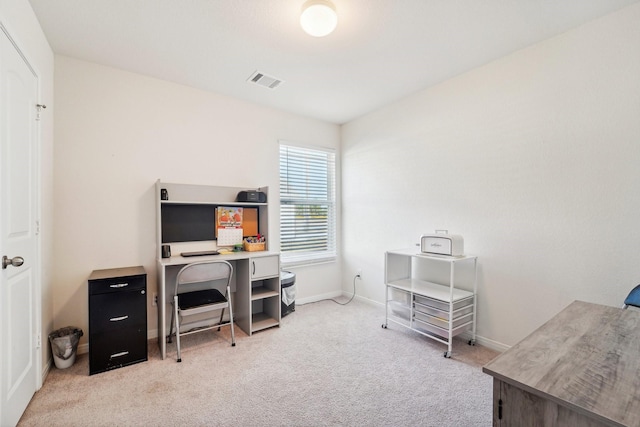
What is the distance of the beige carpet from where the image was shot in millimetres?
1721

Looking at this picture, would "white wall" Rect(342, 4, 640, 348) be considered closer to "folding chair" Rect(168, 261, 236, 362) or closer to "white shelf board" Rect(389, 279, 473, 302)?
"white shelf board" Rect(389, 279, 473, 302)

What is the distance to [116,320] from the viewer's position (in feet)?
7.35

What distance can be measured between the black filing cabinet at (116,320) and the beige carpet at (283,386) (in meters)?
0.11

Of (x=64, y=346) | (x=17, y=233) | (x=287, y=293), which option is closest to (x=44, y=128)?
(x=17, y=233)

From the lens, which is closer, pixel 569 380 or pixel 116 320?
pixel 569 380

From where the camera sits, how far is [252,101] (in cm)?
345

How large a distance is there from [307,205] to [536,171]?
2.65m

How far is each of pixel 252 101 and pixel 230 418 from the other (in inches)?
126

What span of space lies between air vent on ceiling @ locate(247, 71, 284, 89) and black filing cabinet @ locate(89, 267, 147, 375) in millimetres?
2156

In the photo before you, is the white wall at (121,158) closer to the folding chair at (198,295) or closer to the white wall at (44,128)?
the white wall at (44,128)

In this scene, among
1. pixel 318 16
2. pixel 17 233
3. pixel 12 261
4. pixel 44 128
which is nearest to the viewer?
pixel 12 261

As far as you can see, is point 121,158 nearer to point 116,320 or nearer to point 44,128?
point 44,128

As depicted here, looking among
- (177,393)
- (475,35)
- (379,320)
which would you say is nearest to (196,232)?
(177,393)

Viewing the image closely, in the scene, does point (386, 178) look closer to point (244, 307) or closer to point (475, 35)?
point (475, 35)
